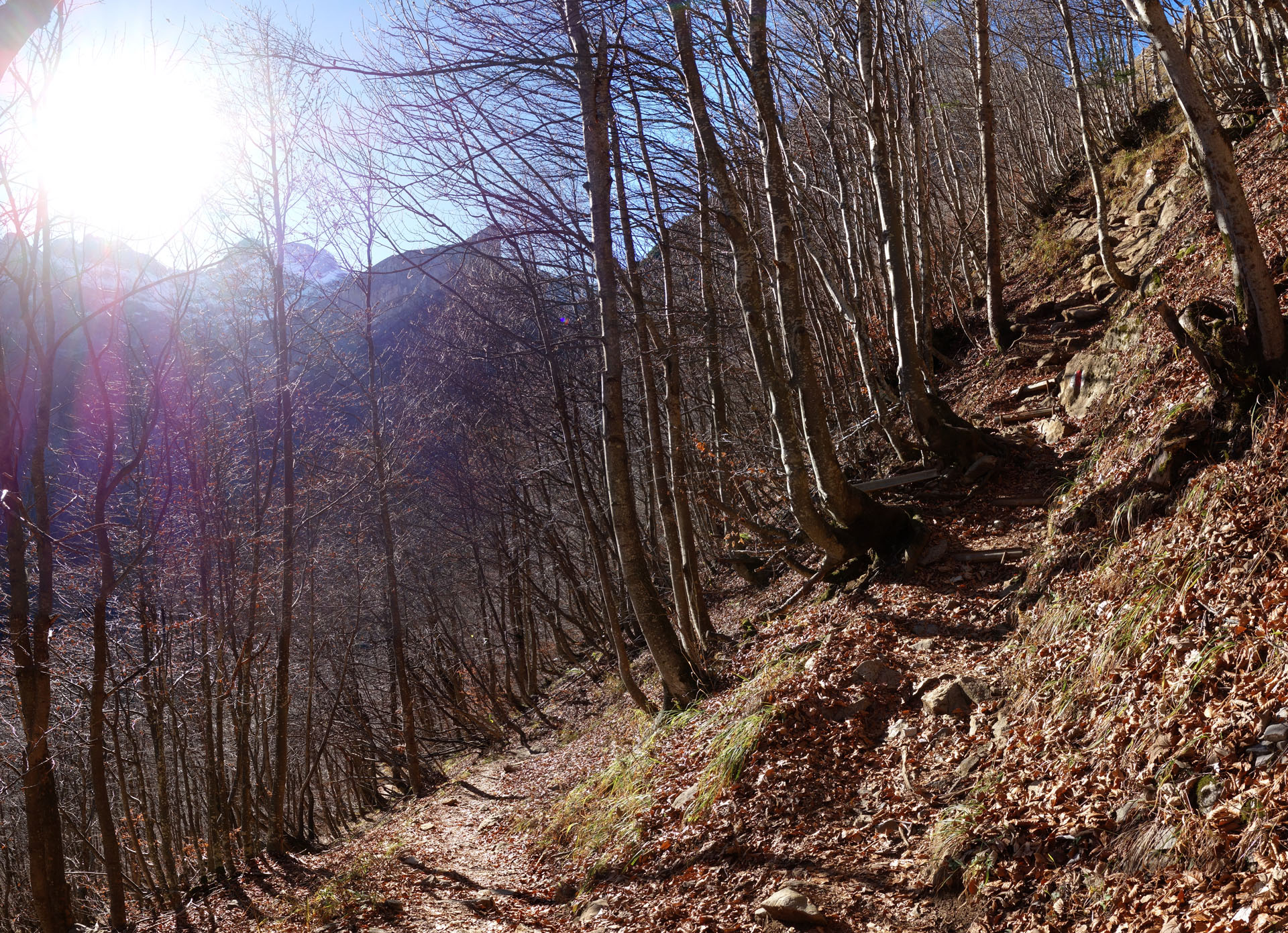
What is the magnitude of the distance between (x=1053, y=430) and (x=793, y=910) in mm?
6105

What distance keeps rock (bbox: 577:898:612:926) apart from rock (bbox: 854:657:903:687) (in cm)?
238

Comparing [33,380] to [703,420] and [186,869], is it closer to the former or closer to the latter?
[186,869]

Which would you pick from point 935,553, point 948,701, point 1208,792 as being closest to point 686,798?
point 948,701

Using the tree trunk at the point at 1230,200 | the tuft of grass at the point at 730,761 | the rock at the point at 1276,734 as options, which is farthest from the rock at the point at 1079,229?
the rock at the point at 1276,734

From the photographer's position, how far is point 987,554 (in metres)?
6.54

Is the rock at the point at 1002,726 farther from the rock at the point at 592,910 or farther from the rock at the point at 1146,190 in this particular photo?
the rock at the point at 1146,190

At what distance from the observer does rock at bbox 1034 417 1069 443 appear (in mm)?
7801

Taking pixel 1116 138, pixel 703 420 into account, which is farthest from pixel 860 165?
pixel 703 420

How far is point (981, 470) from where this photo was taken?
25.8ft

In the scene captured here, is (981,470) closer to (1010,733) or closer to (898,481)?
(898,481)

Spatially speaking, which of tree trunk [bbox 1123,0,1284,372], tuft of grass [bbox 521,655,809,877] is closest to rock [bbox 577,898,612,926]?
tuft of grass [bbox 521,655,809,877]

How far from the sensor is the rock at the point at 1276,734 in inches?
107

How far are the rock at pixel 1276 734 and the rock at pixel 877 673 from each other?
8.98 feet

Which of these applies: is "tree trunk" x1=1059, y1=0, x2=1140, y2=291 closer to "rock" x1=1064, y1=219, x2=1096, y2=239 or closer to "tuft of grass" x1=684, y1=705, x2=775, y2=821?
"rock" x1=1064, y1=219, x2=1096, y2=239
